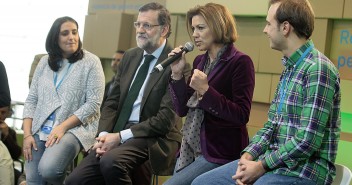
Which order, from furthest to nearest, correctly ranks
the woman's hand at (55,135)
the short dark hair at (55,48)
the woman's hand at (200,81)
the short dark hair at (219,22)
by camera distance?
the short dark hair at (55,48)
the woman's hand at (55,135)
the short dark hair at (219,22)
the woman's hand at (200,81)

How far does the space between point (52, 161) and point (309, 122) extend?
170 cm

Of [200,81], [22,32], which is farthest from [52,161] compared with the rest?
[22,32]

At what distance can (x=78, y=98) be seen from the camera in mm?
3414

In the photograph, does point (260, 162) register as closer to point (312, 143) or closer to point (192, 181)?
point (312, 143)

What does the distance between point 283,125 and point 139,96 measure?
3.94ft

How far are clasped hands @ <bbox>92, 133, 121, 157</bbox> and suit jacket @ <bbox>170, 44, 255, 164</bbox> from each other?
538 mm

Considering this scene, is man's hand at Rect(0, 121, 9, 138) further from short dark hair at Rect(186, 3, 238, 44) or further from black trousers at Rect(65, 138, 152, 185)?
short dark hair at Rect(186, 3, 238, 44)

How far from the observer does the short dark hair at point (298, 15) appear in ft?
6.89

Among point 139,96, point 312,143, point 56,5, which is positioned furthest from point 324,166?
point 56,5

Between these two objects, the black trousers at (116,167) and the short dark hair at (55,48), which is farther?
the short dark hair at (55,48)

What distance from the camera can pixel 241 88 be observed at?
2.57 metres

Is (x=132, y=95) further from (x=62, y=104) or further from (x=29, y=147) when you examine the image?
(x=29, y=147)

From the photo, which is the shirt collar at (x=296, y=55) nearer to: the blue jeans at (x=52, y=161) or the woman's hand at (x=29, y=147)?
the blue jeans at (x=52, y=161)

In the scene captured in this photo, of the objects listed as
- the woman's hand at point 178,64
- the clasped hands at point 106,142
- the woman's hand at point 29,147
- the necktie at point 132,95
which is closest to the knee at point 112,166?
the clasped hands at point 106,142
